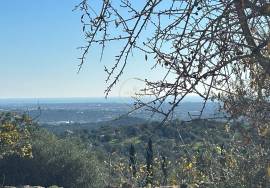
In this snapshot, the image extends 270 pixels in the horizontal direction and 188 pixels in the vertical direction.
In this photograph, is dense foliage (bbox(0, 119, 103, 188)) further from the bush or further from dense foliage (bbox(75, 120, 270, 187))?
dense foliage (bbox(75, 120, 270, 187))

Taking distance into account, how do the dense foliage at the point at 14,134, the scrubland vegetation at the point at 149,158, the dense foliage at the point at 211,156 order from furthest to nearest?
1. the dense foliage at the point at 14,134
2. the scrubland vegetation at the point at 149,158
3. the dense foliage at the point at 211,156

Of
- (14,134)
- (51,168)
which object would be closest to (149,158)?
(51,168)

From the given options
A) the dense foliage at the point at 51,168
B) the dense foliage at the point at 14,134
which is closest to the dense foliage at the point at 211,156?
the dense foliage at the point at 14,134

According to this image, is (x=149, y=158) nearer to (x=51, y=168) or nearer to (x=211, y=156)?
(x=51, y=168)

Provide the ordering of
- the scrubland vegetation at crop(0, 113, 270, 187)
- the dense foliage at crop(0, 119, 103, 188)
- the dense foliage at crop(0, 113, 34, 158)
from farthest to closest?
the dense foliage at crop(0, 119, 103, 188), the dense foliage at crop(0, 113, 34, 158), the scrubland vegetation at crop(0, 113, 270, 187)

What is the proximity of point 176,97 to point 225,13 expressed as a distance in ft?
1.37

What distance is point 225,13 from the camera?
240cm

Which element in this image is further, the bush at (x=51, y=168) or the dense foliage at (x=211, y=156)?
the bush at (x=51, y=168)

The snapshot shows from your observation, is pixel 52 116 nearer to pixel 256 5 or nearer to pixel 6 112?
pixel 6 112

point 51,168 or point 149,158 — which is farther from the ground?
point 149,158

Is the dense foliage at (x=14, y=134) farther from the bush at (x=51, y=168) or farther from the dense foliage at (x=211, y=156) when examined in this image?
the bush at (x=51, y=168)

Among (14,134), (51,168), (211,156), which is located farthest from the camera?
(51,168)

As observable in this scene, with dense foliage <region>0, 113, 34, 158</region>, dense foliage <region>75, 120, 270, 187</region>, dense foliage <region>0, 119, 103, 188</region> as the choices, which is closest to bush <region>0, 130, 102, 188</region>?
dense foliage <region>0, 119, 103, 188</region>

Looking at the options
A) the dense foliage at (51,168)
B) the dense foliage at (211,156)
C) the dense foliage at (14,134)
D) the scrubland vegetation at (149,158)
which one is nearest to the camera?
the dense foliage at (211,156)
